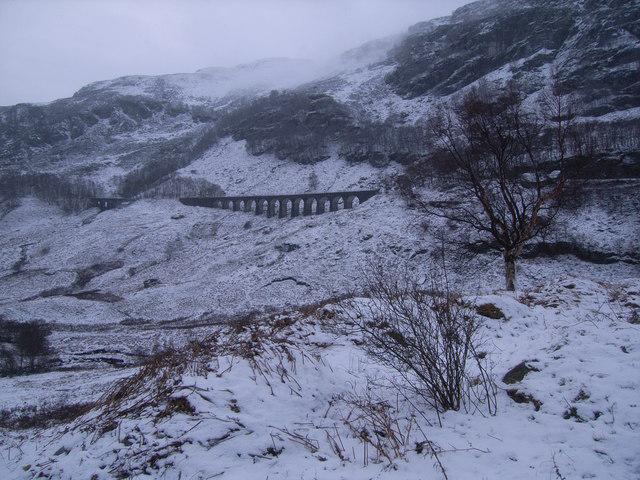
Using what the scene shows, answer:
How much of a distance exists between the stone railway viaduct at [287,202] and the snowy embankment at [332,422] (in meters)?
42.0

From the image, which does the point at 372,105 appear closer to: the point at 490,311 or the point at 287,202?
the point at 287,202

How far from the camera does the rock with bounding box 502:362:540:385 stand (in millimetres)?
4629

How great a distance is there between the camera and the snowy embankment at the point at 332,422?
3.27 meters

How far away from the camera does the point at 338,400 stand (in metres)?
4.60

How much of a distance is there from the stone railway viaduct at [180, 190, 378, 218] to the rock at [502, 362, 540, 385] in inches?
1655

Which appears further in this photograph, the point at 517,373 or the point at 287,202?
the point at 287,202

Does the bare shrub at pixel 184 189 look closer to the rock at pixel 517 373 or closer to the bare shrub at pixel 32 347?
the bare shrub at pixel 32 347

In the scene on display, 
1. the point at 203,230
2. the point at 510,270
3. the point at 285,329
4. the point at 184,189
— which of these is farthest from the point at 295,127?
the point at 285,329

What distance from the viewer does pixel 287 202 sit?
54.5 metres

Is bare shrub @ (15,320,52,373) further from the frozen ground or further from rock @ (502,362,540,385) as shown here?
rock @ (502,362,540,385)

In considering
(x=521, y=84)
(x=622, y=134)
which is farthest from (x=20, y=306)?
(x=521, y=84)

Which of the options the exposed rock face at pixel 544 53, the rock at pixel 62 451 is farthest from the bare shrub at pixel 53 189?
the rock at pixel 62 451

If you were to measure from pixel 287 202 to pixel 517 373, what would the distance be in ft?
167

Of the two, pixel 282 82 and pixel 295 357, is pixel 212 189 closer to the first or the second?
pixel 295 357
